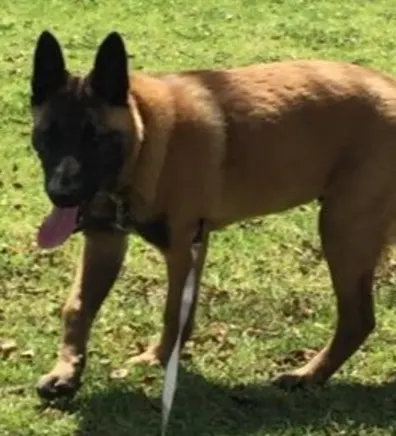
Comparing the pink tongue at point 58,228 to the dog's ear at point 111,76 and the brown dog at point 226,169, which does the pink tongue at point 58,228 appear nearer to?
the brown dog at point 226,169

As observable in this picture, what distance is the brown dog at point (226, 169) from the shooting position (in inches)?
198

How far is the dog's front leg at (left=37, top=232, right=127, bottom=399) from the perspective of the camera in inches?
209

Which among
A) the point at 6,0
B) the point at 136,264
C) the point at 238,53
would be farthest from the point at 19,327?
the point at 6,0

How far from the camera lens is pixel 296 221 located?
294 inches

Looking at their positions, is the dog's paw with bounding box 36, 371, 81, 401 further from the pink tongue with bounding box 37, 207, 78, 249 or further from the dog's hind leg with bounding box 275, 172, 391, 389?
the dog's hind leg with bounding box 275, 172, 391, 389

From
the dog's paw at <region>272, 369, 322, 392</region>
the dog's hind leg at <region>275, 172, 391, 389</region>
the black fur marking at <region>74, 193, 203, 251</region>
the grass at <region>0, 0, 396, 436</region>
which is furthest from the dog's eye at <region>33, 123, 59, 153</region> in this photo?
the dog's paw at <region>272, 369, 322, 392</region>

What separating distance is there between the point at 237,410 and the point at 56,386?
2.53 ft

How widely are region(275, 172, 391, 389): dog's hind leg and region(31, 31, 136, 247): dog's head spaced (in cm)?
101

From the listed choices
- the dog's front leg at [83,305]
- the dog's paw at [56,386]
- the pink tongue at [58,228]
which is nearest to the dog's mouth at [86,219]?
the pink tongue at [58,228]

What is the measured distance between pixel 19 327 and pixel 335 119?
183 cm

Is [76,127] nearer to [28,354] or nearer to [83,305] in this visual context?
[83,305]

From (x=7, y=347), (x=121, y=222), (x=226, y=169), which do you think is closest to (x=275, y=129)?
(x=226, y=169)

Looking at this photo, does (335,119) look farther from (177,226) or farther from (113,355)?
(113,355)

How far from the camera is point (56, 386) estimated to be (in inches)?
208
